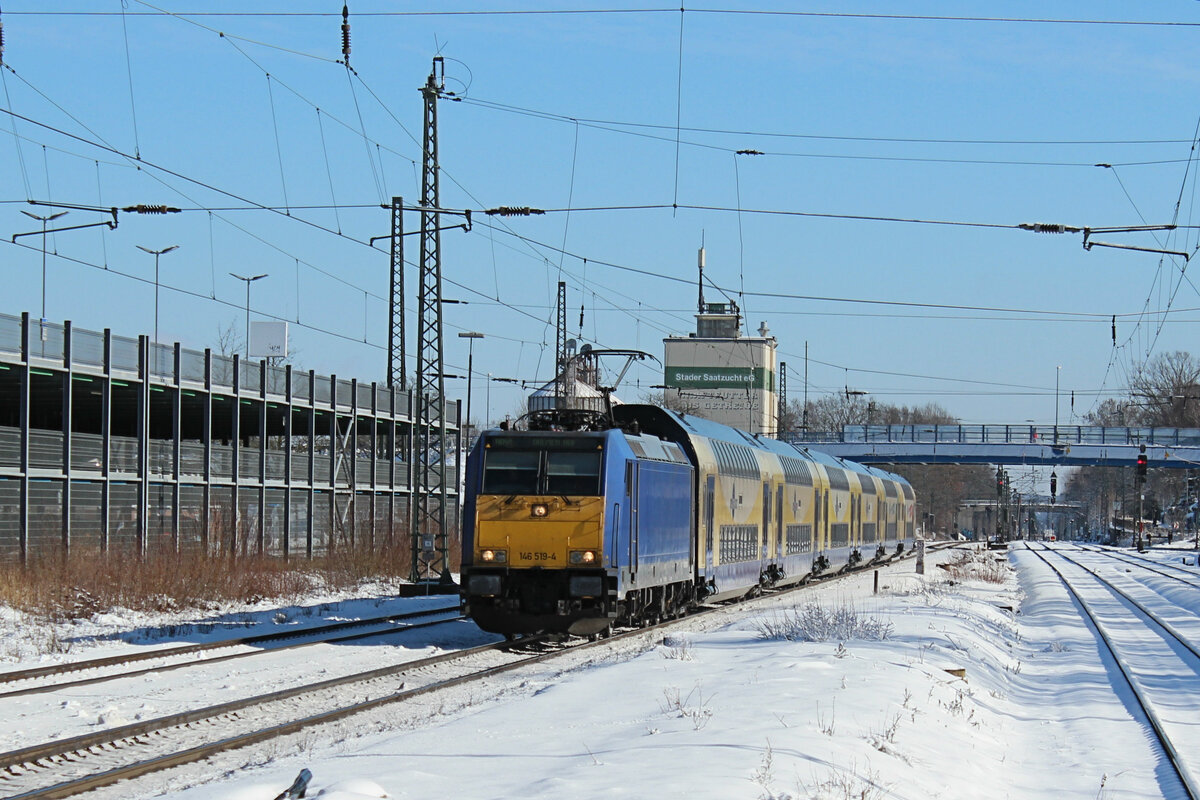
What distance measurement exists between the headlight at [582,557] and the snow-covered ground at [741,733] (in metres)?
1.32

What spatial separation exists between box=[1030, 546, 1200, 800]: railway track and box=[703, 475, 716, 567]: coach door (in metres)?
6.76

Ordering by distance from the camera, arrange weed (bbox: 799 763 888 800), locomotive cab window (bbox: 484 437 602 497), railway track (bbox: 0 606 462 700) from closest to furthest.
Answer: weed (bbox: 799 763 888 800)
railway track (bbox: 0 606 462 700)
locomotive cab window (bbox: 484 437 602 497)

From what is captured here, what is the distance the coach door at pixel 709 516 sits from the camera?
80.7 feet

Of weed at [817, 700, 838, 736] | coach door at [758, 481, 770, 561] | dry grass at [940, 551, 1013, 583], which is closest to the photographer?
weed at [817, 700, 838, 736]

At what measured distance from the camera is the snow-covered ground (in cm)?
930

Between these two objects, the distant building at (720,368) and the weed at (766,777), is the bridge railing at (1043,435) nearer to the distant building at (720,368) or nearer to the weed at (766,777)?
the distant building at (720,368)

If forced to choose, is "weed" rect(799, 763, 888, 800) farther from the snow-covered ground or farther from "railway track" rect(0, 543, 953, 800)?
"railway track" rect(0, 543, 953, 800)

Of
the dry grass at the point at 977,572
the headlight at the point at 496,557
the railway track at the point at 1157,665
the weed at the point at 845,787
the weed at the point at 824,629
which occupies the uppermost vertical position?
the headlight at the point at 496,557

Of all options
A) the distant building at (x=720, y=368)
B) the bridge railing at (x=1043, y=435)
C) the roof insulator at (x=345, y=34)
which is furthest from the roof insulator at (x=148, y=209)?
the distant building at (x=720, y=368)

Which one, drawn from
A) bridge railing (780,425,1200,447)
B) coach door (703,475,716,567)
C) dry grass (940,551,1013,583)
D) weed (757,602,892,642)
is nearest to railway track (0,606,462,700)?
coach door (703,475,716,567)

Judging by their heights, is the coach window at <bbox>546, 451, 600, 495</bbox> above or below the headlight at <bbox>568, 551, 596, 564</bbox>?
above

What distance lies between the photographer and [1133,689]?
16.4 metres

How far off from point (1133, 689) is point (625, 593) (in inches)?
273

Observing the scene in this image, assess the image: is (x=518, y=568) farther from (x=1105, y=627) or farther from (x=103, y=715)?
(x=1105, y=627)
